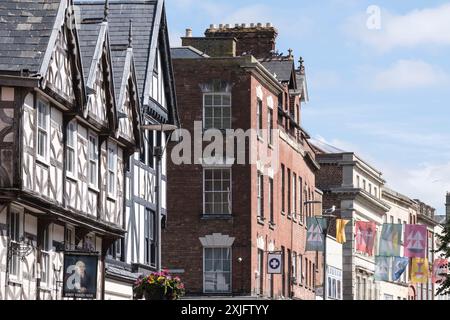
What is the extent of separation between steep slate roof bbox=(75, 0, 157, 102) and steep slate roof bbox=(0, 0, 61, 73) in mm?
11370

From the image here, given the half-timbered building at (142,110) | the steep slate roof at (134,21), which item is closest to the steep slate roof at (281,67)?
the half-timbered building at (142,110)

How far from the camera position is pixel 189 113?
5769 centimetres

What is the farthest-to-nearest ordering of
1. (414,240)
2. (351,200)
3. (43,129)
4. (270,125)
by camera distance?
1. (351,200)
2. (414,240)
3. (270,125)
4. (43,129)

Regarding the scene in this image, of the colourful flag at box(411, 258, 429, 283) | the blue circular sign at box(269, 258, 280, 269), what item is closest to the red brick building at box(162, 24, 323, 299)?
the blue circular sign at box(269, 258, 280, 269)

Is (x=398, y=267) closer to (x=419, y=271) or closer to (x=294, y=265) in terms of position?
(x=419, y=271)

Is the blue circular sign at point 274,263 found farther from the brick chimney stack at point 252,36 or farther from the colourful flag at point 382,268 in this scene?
the colourful flag at point 382,268

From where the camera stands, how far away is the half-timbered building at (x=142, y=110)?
42.5 meters

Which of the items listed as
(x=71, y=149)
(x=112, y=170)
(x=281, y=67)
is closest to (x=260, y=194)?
(x=281, y=67)

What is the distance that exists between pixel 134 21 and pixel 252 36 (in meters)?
20.5

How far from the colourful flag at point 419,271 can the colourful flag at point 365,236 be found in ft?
24.3

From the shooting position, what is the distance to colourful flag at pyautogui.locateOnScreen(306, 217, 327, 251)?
65.1 m

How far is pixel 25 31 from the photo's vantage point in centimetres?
3272
